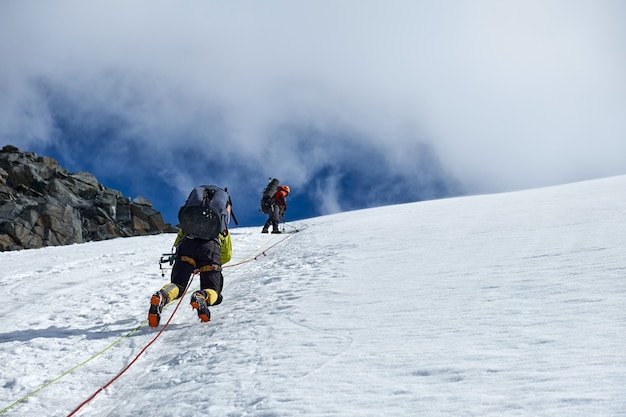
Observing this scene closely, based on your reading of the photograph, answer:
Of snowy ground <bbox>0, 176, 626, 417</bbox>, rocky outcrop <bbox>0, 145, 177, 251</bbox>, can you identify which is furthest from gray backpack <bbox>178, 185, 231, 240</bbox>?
rocky outcrop <bbox>0, 145, 177, 251</bbox>

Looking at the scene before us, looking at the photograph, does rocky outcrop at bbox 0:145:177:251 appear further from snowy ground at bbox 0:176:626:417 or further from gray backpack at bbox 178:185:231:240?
gray backpack at bbox 178:185:231:240

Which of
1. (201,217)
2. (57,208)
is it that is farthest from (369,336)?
(57,208)

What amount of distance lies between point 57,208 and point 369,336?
49.2 m

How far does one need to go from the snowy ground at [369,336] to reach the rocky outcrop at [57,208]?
40.9 meters

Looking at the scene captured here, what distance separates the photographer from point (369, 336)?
4.06 metres

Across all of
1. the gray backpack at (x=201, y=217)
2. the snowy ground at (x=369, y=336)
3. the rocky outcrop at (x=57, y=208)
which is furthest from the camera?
the rocky outcrop at (x=57, y=208)

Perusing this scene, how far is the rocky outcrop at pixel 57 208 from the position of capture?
44250 millimetres

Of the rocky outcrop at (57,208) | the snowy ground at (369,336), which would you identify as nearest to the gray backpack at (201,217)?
the snowy ground at (369,336)

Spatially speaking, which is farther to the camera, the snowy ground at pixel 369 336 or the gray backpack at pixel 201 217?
the gray backpack at pixel 201 217

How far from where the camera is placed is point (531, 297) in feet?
14.1

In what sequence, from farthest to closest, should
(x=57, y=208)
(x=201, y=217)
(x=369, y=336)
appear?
(x=57, y=208)
(x=201, y=217)
(x=369, y=336)

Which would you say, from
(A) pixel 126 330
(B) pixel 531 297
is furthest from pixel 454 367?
(A) pixel 126 330

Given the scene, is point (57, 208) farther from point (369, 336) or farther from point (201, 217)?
point (369, 336)

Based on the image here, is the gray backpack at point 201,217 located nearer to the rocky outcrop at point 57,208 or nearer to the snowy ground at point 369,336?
the snowy ground at point 369,336
